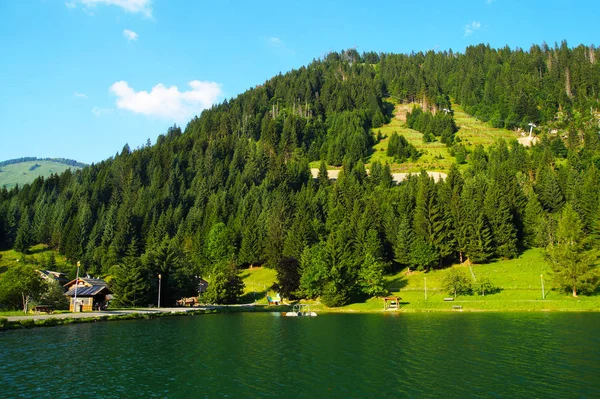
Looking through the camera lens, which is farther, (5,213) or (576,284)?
(5,213)

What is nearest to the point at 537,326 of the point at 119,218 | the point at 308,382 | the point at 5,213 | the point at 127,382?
the point at 308,382

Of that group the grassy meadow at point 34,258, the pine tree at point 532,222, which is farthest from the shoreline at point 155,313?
the grassy meadow at point 34,258

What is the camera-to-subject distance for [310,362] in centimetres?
3092

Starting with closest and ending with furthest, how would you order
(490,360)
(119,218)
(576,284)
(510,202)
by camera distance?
(490,360)
(576,284)
(510,202)
(119,218)

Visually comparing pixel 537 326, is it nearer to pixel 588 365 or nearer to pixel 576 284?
pixel 588 365

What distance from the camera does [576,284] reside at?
70250 millimetres

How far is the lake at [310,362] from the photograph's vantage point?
76.7 ft

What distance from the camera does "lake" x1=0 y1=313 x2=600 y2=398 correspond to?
2339 centimetres

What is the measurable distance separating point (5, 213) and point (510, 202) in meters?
184

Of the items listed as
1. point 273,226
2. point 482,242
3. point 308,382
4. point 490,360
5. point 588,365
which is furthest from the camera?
point 273,226

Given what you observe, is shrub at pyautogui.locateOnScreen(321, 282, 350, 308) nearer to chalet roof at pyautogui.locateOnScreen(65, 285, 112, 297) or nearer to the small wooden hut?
the small wooden hut

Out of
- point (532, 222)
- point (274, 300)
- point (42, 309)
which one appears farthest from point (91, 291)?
point (532, 222)

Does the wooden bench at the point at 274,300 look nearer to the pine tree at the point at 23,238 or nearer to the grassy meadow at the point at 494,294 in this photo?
the grassy meadow at the point at 494,294

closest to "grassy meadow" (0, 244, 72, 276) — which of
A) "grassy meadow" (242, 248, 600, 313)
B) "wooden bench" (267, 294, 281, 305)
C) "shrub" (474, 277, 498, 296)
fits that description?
"grassy meadow" (242, 248, 600, 313)
